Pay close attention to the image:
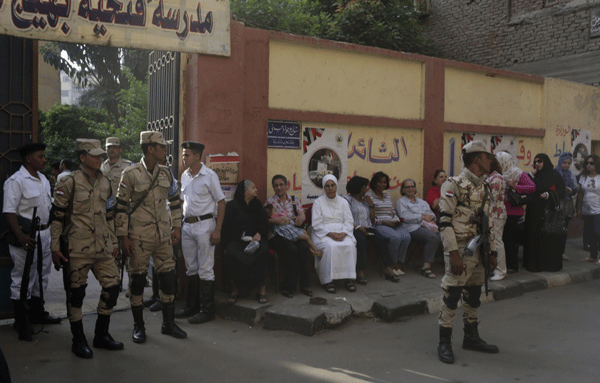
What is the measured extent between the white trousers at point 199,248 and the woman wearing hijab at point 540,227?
5127mm

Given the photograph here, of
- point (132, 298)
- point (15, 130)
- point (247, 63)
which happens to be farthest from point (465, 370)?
point (15, 130)

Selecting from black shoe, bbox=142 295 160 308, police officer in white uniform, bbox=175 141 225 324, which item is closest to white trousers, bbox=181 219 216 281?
police officer in white uniform, bbox=175 141 225 324

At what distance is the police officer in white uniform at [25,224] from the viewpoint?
16.2ft

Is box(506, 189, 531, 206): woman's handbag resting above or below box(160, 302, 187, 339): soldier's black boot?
above

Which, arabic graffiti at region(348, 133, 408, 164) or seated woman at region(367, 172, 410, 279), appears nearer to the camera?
seated woman at region(367, 172, 410, 279)

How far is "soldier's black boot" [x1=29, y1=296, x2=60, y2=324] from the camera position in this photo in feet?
17.6

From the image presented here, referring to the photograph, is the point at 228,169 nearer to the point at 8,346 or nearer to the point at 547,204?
the point at 8,346

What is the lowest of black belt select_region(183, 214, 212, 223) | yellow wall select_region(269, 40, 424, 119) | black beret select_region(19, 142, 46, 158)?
black belt select_region(183, 214, 212, 223)

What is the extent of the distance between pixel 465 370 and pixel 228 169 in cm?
367

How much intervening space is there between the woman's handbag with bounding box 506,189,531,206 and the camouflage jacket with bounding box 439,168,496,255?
3399mm

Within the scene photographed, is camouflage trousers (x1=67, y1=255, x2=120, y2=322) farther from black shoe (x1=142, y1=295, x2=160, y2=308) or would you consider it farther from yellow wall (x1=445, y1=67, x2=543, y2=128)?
yellow wall (x1=445, y1=67, x2=543, y2=128)

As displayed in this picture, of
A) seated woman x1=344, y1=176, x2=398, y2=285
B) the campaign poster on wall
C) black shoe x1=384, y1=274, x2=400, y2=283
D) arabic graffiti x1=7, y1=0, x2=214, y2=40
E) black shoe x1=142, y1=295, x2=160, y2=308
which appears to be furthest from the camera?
the campaign poster on wall

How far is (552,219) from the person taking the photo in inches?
311

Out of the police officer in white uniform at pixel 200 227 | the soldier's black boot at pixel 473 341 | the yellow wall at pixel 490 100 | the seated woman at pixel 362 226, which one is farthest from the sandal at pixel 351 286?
the yellow wall at pixel 490 100
